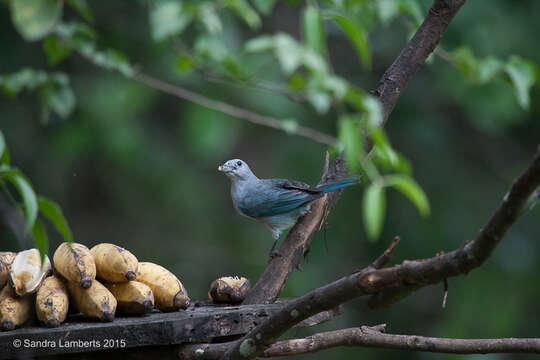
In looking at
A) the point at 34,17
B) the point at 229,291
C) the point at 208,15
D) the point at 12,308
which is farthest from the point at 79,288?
the point at 208,15

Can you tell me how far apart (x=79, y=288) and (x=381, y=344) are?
3.42ft

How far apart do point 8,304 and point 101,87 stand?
3.95 meters

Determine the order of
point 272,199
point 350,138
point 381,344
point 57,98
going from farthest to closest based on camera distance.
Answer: point 272,199 → point 57,98 → point 381,344 → point 350,138

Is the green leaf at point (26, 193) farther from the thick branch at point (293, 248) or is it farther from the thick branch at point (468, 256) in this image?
the thick branch at point (293, 248)

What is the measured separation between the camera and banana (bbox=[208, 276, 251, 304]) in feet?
8.93

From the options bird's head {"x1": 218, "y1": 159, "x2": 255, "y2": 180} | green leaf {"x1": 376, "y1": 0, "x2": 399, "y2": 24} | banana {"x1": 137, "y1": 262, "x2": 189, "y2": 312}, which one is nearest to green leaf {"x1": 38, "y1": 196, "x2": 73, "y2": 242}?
banana {"x1": 137, "y1": 262, "x2": 189, "y2": 312}

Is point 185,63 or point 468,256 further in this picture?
point 185,63

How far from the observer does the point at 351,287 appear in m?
1.73

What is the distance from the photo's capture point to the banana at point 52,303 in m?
2.25

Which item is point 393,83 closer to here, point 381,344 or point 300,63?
point 300,63

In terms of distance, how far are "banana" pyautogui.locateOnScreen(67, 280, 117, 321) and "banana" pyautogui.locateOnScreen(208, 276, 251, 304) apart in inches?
18.2

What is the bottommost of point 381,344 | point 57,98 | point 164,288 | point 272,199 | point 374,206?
point 381,344

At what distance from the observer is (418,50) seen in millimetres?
3049

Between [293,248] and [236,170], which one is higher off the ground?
[236,170]
